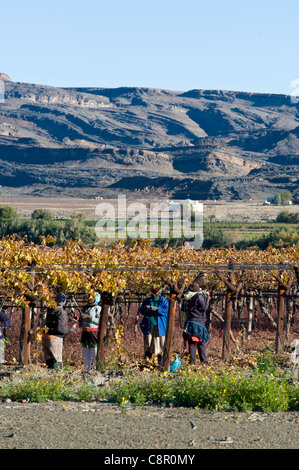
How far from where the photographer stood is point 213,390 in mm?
8172

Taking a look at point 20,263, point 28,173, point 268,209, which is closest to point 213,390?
point 20,263

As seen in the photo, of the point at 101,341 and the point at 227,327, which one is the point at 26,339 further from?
the point at 227,327

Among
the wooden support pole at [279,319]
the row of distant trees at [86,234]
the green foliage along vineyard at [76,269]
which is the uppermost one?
the green foliage along vineyard at [76,269]

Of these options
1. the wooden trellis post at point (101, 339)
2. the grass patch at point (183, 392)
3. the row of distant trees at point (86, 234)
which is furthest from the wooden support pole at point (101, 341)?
the row of distant trees at point (86, 234)

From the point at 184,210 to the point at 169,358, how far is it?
75.8 metres

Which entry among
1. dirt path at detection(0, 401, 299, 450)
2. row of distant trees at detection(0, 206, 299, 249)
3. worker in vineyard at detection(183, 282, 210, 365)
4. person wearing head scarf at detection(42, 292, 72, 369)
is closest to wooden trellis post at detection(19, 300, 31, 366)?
person wearing head scarf at detection(42, 292, 72, 369)

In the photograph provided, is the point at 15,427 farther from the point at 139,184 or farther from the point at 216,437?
the point at 139,184

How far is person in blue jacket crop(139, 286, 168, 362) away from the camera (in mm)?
11289

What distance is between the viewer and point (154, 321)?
11.5m

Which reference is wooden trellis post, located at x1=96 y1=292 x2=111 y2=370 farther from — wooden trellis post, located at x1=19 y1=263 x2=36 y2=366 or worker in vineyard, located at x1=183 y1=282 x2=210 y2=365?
worker in vineyard, located at x1=183 y1=282 x2=210 y2=365

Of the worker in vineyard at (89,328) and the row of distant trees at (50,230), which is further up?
the worker in vineyard at (89,328)

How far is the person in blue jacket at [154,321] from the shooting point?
11289 millimetres

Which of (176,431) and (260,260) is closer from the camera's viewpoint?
(176,431)

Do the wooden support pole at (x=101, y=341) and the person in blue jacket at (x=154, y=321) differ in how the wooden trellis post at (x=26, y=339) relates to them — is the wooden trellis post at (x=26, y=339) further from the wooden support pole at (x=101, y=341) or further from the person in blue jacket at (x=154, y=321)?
the person in blue jacket at (x=154, y=321)
